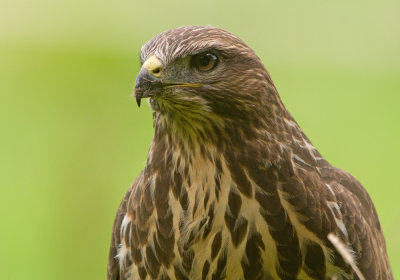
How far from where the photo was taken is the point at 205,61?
562 cm

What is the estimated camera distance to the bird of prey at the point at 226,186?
5637 millimetres

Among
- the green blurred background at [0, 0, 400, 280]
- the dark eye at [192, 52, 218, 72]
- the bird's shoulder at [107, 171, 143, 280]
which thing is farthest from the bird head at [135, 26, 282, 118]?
the green blurred background at [0, 0, 400, 280]

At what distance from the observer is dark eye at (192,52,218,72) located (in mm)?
5602

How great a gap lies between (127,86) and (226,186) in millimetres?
3700

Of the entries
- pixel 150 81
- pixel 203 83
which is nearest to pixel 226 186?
pixel 203 83

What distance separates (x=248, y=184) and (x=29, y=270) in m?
3.49

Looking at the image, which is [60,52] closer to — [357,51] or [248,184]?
[357,51]

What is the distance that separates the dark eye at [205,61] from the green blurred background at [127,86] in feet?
5.78

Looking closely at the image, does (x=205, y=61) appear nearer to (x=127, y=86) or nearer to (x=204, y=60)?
(x=204, y=60)

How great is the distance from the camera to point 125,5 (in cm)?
1113

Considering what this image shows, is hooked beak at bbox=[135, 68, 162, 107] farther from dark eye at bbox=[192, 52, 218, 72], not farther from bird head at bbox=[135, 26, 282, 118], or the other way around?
dark eye at bbox=[192, 52, 218, 72]

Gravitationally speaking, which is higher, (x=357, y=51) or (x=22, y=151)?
(x=357, y=51)

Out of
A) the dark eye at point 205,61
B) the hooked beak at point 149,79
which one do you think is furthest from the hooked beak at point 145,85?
the dark eye at point 205,61

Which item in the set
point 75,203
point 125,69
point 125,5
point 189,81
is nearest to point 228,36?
point 189,81
